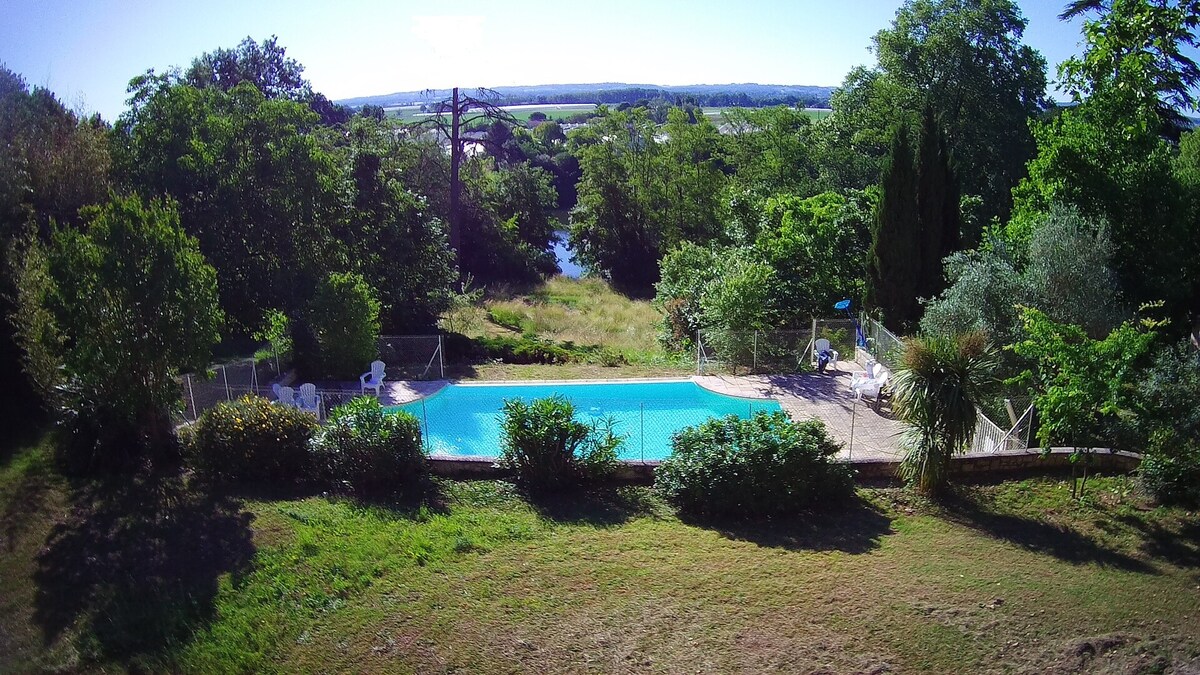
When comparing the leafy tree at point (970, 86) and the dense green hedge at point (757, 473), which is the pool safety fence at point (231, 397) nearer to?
the dense green hedge at point (757, 473)

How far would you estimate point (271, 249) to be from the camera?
1994cm

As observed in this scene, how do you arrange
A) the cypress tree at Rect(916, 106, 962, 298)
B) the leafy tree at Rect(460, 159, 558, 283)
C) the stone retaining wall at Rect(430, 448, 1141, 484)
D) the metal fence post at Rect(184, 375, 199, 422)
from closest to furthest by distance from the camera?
1. the stone retaining wall at Rect(430, 448, 1141, 484)
2. the metal fence post at Rect(184, 375, 199, 422)
3. the cypress tree at Rect(916, 106, 962, 298)
4. the leafy tree at Rect(460, 159, 558, 283)

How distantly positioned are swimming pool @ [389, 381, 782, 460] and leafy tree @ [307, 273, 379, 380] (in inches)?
78.4

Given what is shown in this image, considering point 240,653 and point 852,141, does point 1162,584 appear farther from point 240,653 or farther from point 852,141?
point 852,141

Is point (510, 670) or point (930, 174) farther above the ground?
point (930, 174)

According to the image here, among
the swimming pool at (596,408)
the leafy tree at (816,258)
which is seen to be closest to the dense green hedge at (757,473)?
the swimming pool at (596,408)

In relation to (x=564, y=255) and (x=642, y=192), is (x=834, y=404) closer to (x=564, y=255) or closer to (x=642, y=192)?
(x=642, y=192)

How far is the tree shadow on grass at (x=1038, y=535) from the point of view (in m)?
9.38

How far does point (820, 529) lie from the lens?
1066cm

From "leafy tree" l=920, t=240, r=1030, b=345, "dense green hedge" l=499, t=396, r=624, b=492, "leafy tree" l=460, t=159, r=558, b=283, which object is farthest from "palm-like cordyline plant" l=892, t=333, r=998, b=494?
"leafy tree" l=460, t=159, r=558, b=283

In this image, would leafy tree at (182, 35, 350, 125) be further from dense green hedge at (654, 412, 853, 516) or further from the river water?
dense green hedge at (654, 412, 853, 516)

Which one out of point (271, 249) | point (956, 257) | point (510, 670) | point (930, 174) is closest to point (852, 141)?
point (930, 174)

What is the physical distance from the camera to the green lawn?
757 cm

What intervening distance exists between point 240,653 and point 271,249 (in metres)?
14.2
